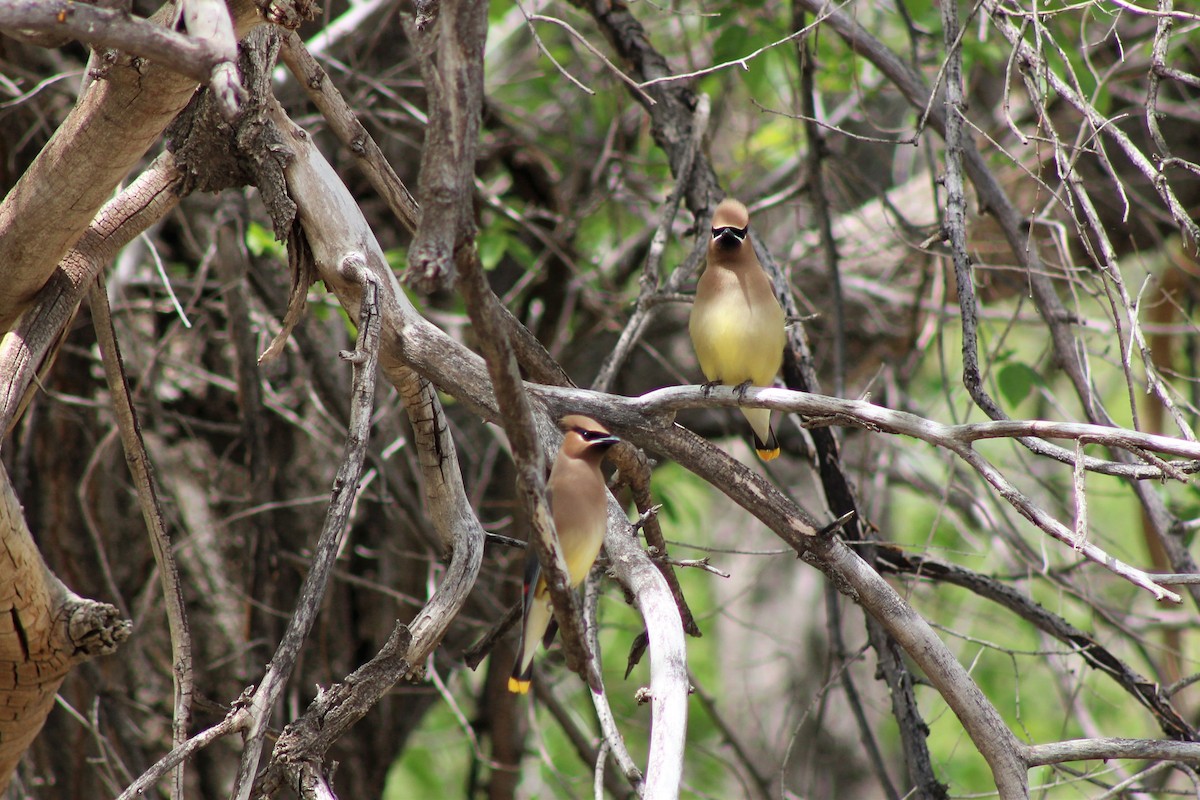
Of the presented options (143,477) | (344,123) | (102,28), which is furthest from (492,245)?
(102,28)

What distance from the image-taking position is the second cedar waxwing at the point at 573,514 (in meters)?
2.29

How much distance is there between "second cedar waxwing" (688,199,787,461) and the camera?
10.9 ft

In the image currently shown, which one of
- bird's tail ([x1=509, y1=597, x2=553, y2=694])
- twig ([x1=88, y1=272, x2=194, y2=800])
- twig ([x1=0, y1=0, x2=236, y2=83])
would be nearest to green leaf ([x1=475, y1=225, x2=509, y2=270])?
twig ([x1=88, y1=272, x2=194, y2=800])

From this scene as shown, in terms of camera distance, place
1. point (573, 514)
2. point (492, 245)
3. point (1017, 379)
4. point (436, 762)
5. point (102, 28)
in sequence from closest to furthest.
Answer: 1. point (102, 28)
2. point (573, 514)
3. point (1017, 379)
4. point (492, 245)
5. point (436, 762)

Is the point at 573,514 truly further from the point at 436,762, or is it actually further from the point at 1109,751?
the point at 436,762

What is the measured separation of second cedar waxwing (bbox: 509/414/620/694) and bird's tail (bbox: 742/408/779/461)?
145 centimetres

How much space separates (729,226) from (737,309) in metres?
0.24

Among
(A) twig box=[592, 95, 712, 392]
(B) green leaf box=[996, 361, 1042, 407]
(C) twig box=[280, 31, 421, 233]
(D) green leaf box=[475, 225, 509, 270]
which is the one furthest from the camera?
(D) green leaf box=[475, 225, 509, 270]

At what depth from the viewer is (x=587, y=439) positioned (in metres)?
2.40

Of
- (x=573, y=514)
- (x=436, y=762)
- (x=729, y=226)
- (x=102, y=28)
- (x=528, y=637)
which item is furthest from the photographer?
(x=436, y=762)

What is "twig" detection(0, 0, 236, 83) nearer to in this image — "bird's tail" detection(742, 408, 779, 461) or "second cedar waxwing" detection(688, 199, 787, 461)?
"second cedar waxwing" detection(688, 199, 787, 461)

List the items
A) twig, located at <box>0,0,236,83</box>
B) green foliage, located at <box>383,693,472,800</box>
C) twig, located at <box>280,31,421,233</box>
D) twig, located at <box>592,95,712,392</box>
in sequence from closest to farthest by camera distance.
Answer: twig, located at <box>0,0,236,83</box>, twig, located at <box>280,31,421,233</box>, twig, located at <box>592,95,712,392</box>, green foliage, located at <box>383,693,472,800</box>

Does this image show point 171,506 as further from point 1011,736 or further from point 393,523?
point 1011,736

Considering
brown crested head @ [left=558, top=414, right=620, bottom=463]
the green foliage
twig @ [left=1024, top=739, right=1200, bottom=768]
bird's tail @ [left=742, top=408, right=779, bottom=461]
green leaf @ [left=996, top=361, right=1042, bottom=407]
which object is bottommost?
the green foliage
